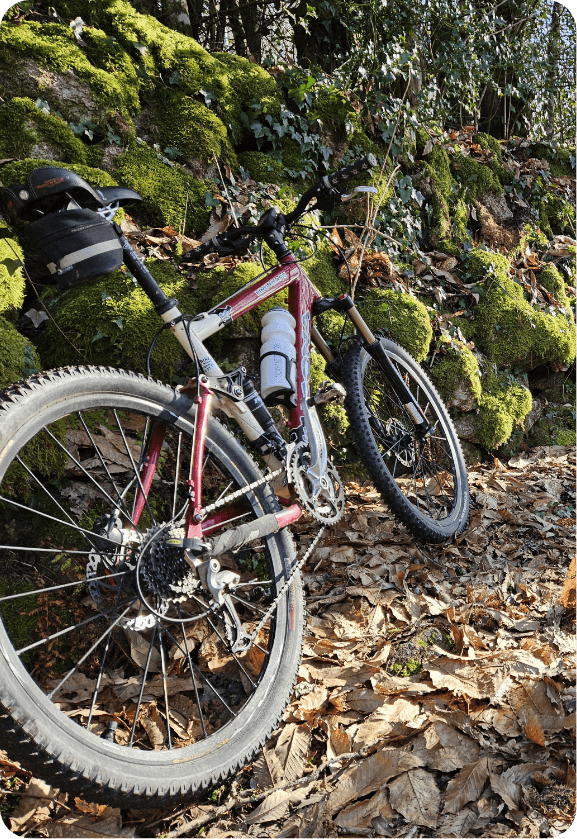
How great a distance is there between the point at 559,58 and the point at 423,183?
4256mm

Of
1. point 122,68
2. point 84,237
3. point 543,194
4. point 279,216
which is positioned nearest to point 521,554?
point 279,216

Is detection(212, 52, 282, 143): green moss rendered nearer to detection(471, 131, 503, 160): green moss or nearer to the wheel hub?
detection(471, 131, 503, 160): green moss

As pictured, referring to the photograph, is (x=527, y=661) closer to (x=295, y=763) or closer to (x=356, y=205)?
(x=295, y=763)

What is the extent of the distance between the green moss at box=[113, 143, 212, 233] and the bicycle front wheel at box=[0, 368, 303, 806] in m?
1.49

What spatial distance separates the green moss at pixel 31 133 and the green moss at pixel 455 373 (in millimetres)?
2998

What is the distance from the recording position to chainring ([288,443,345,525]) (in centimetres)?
260

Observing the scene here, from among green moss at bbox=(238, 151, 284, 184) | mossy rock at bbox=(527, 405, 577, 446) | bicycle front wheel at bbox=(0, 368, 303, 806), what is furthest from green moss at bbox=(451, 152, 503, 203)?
bicycle front wheel at bbox=(0, 368, 303, 806)

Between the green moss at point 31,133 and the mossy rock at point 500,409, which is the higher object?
the green moss at point 31,133

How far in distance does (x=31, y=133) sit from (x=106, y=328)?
1301mm

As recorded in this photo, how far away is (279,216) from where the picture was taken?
2.89 m

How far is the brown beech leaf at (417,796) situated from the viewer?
1787 millimetres

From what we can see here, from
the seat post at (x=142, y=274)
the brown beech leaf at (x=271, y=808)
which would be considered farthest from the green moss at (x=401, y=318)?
the brown beech leaf at (x=271, y=808)

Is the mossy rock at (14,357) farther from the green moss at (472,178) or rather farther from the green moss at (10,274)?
the green moss at (472,178)

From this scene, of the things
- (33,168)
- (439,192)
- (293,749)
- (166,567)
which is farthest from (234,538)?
(439,192)
